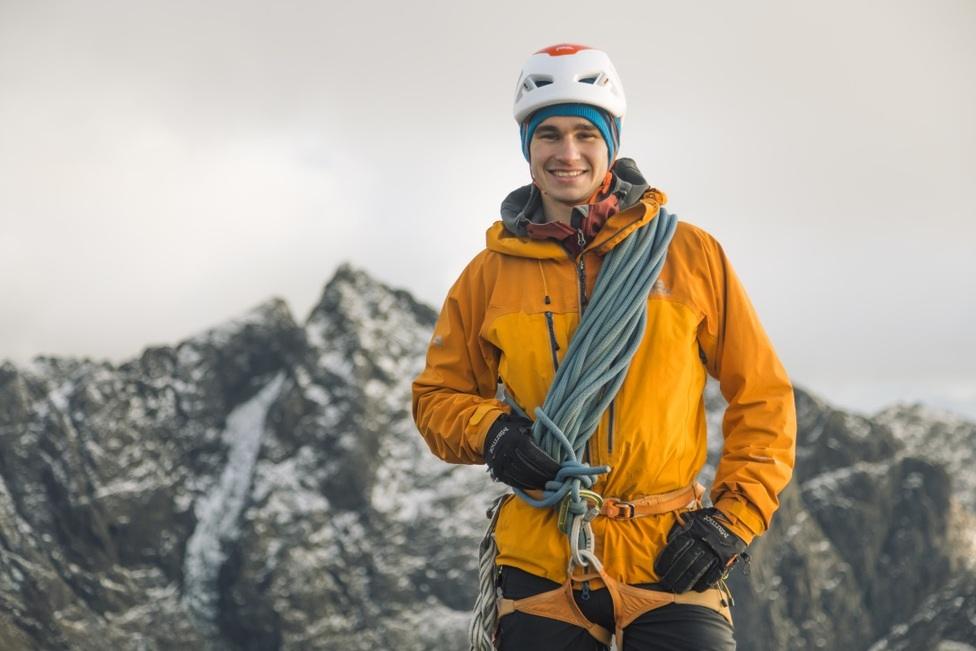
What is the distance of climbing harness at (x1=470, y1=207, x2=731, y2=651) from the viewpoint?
7305 mm

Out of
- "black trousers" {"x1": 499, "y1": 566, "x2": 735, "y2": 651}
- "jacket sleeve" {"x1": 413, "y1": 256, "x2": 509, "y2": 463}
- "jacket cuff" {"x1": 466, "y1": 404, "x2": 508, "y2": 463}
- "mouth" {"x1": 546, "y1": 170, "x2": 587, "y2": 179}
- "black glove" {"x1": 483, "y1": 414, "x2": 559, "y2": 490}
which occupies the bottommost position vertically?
"black trousers" {"x1": 499, "y1": 566, "x2": 735, "y2": 651}

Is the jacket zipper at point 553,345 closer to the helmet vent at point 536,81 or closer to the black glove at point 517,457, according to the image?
the black glove at point 517,457

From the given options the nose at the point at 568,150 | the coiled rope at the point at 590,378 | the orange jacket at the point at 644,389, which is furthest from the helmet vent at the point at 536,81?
the coiled rope at the point at 590,378

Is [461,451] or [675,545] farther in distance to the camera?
[461,451]

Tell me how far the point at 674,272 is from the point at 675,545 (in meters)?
1.69

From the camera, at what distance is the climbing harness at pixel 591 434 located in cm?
730

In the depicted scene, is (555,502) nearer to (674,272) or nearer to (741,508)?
(741,508)

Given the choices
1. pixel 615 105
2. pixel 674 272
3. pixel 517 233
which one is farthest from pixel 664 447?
pixel 615 105

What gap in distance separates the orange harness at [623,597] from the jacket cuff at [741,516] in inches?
9.8

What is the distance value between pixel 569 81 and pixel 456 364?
78.1 inches

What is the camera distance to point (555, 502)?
24.3 feet

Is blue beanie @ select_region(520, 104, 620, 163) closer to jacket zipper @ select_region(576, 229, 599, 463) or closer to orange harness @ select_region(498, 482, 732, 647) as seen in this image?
jacket zipper @ select_region(576, 229, 599, 463)

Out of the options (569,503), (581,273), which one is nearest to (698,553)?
(569,503)

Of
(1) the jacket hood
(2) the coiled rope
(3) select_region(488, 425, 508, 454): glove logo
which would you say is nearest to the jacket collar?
(1) the jacket hood
